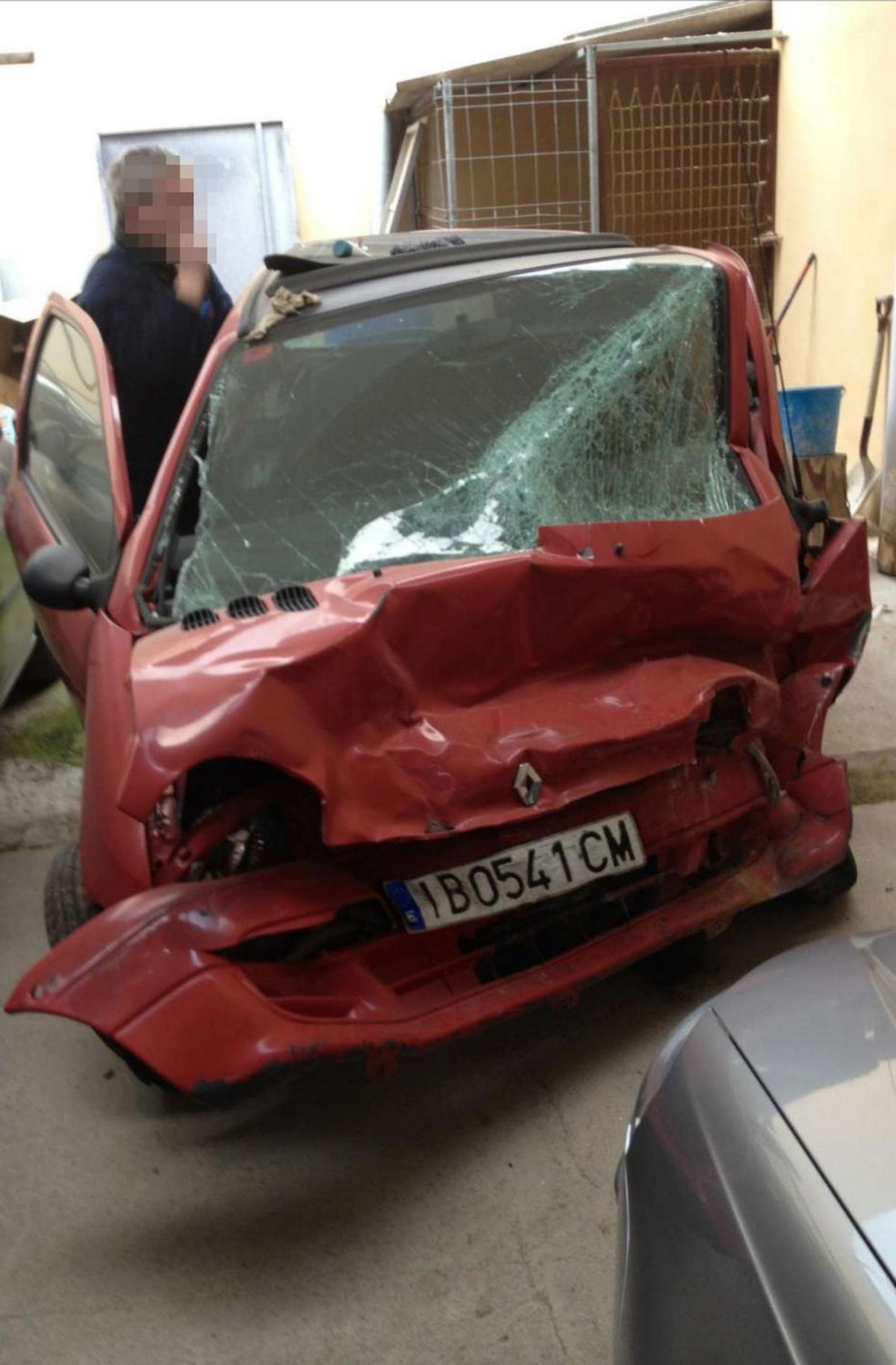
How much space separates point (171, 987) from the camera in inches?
73.4

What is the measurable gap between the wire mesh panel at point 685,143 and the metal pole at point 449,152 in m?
0.82

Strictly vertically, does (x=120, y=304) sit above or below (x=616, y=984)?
above

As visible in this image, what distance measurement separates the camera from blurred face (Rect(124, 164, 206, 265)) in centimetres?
305

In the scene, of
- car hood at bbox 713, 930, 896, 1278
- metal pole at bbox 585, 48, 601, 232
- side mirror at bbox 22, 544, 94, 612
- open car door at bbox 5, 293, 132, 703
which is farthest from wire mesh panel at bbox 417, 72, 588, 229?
car hood at bbox 713, 930, 896, 1278

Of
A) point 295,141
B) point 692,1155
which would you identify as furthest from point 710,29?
point 692,1155

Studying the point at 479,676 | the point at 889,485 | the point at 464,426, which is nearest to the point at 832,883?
the point at 479,676

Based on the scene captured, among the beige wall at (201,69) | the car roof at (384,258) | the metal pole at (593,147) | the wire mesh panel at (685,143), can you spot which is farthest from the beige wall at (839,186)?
the car roof at (384,258)

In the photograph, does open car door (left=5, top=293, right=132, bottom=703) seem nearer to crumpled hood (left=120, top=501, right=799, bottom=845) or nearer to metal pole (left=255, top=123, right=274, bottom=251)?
crumpled hood (left=120, top=501, right=799, bottom=845)

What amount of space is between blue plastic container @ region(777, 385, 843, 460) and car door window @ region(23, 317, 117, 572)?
3038 millimetres

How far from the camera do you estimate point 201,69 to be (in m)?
8.28

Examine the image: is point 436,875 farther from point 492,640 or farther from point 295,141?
point 295,141

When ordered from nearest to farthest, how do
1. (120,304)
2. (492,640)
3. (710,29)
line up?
(492,640) < (120,304) < (710,29)

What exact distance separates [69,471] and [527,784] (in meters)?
1.81

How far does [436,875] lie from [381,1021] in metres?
0.28
